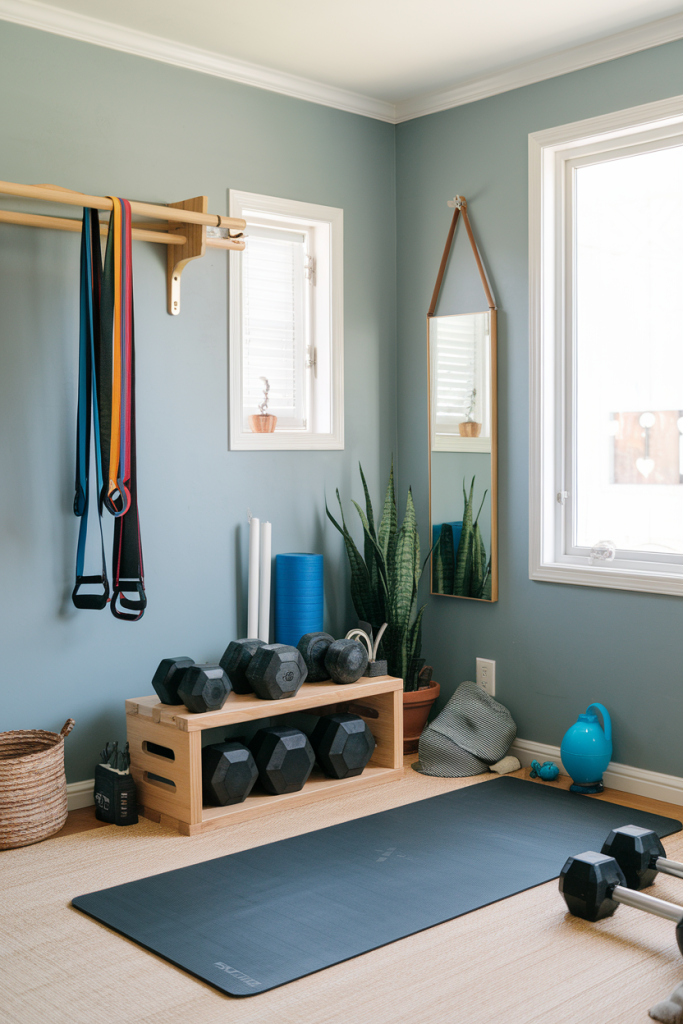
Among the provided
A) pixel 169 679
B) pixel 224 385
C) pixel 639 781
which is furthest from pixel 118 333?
pixel 639 781

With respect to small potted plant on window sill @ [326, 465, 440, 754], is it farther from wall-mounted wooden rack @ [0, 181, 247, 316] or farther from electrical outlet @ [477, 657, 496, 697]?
wall-mounted wooden rack @ [0, 181, 247, 316]

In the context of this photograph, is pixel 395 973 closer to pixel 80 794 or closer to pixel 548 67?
pixel 80 794

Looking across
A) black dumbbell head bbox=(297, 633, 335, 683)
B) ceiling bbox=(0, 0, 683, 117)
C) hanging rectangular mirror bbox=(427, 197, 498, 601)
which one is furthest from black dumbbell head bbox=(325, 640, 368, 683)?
ceiling bbox=(0, 0, 683, 117)

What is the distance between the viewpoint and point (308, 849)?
2701 millimetres

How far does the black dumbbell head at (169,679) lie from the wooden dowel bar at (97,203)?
1329mm

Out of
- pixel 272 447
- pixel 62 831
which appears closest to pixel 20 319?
pixel 272 447

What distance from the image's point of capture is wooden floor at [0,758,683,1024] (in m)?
1.87

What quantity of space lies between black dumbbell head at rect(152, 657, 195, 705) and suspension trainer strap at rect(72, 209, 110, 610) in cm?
28

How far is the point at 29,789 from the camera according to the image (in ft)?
8.84

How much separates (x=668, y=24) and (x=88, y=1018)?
3091mm

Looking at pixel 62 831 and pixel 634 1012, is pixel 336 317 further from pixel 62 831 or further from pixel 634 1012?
pixel 634 1012

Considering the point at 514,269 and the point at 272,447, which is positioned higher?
the point at 514,269

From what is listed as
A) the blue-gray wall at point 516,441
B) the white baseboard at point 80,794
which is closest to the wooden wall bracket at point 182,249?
the blue-gray wall at point 516,441

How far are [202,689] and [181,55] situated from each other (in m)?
2.06
